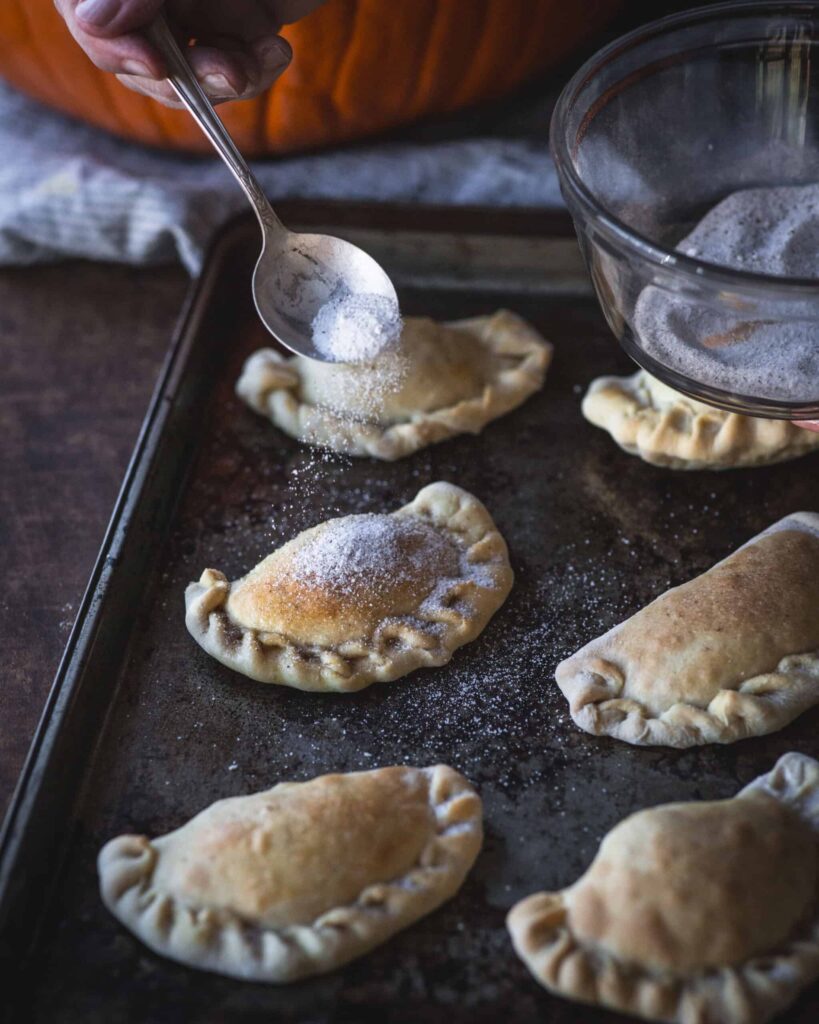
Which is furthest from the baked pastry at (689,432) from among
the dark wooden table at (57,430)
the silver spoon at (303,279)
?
the dark wooden table at (57,430)

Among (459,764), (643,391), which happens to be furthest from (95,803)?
(643,391)

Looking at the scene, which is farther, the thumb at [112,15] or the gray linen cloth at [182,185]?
the gray linen cloth at [182,185]

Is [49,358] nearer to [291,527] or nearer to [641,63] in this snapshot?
[291,527]

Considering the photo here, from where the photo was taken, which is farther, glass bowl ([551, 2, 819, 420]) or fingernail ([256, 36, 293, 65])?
fingernail ([256, 36, 293, 65])

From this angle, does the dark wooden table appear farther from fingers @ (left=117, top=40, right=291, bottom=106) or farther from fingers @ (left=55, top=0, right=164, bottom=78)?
fingers @ (left=55, top=0, right=164, bottom=78)

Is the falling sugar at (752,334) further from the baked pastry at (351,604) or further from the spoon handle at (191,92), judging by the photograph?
the spoon handle at (191,92)

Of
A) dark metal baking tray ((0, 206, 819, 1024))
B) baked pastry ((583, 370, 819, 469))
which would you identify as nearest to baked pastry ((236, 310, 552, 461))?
dark metal baking tray ((0, 206, 819, 1024))

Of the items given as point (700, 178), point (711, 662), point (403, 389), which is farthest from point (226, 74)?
point (711, 662)
